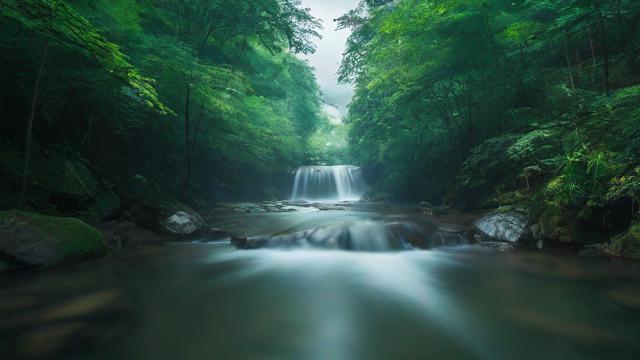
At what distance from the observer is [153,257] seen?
219 inches

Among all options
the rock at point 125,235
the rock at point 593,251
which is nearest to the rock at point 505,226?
the rock at point 593,251

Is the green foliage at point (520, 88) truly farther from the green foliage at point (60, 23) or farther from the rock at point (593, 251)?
the green foliage at point (60, 23)

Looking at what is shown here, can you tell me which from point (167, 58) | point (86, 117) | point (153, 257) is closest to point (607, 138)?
point (153, 257)

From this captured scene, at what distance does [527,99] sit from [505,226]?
198 inches

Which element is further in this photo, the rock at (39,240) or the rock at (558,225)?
the rock at (558,225)

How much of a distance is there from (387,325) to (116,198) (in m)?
7.72

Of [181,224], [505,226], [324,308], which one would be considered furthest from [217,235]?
[505,226]

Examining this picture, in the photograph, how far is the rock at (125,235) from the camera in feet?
20.6

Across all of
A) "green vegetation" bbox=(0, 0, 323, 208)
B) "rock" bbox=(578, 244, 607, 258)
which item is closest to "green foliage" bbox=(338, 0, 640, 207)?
"rock" bbox=(578, 244, 607, 258)

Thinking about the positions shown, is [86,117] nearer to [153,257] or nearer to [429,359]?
[153,257]

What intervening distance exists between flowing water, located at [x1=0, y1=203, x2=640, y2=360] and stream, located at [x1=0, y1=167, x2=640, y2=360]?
0.6 inches

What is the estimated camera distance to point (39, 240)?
4418 mm

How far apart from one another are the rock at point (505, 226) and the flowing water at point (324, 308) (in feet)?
2.66

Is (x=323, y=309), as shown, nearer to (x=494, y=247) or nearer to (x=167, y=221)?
(x=494, y=247)
